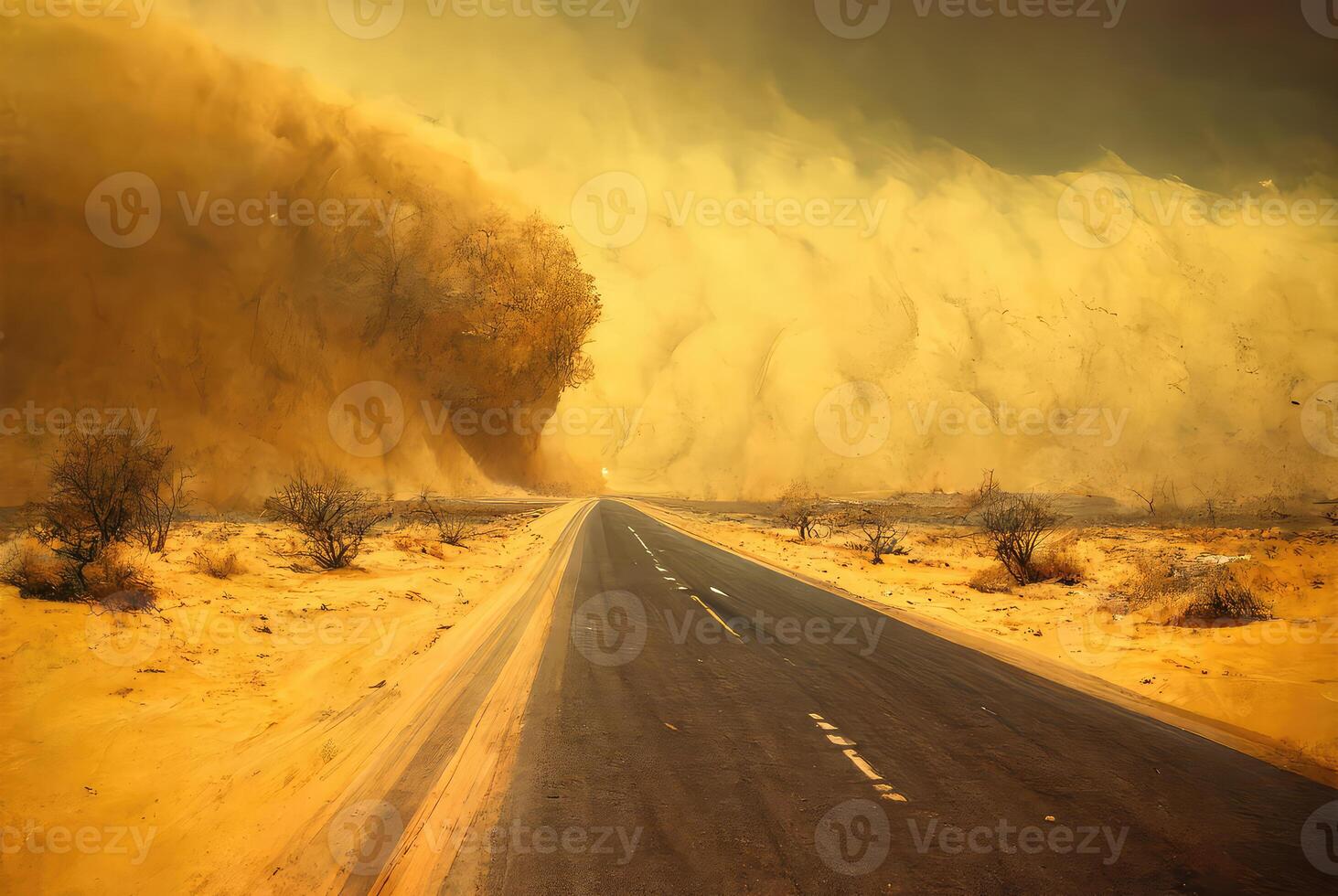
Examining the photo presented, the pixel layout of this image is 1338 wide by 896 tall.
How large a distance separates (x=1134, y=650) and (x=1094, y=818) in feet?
24.7

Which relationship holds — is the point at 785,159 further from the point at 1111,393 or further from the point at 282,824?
the point at 282,824

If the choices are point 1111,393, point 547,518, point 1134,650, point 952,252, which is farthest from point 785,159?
point 1134,650

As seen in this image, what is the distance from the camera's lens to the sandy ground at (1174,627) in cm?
744

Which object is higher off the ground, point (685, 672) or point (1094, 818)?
point (1094, 818)

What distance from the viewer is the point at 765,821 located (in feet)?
14.7

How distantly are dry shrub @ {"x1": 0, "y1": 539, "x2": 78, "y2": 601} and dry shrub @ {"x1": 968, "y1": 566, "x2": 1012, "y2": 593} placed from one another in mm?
19915

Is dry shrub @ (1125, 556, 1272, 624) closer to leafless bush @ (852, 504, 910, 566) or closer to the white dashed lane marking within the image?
the white dashed lane marking

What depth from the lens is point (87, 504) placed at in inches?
475

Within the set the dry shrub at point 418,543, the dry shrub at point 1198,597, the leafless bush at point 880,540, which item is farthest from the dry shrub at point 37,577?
the leafless bush at point 880,540

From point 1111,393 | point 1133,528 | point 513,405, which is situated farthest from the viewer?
point 1111,393

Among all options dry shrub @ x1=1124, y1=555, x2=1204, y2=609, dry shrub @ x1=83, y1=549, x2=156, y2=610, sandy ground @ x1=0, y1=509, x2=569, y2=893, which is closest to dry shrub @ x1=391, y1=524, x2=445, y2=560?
sandy ground @ x1=0, y1=509, x2=569, y2=893

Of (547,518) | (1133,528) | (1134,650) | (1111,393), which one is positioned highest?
(1111,393)

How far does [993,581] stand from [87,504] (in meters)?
21.6

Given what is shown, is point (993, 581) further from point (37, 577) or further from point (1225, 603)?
point (37, 577)
